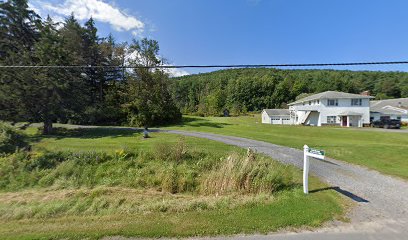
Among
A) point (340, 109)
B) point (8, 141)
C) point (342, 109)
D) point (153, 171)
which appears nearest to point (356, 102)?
point (342, 109)

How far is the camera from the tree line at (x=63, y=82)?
2423 cm

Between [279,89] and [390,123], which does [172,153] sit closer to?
[390,123]

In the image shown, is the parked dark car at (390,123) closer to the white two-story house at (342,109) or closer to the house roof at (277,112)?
the white two-story house at (342,109)

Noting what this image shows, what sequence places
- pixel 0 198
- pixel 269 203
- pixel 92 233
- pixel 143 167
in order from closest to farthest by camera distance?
pixel 92 233, pixel 269 203, pixel 0 198, pixel 143 167

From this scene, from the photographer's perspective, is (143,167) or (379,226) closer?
(379,226)

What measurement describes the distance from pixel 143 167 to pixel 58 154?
493 centimetres

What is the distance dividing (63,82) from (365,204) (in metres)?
28.6

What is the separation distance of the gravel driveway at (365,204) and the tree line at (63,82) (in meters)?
12.6

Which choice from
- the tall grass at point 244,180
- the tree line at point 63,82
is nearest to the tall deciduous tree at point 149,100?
the tree line at point 63,82

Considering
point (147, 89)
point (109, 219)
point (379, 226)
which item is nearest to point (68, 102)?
point (147, 89)

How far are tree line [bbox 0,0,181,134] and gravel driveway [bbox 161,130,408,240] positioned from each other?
1263 centimetres

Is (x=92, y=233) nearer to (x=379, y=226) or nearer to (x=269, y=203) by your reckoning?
(x=269, y=203)

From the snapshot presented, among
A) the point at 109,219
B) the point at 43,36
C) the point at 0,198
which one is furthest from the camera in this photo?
the point at 43,36

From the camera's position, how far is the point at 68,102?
26969mm
